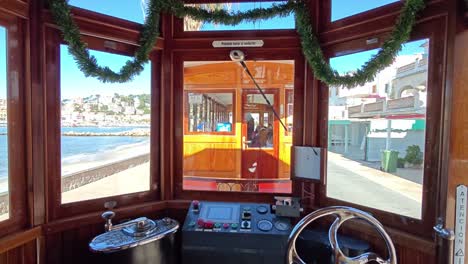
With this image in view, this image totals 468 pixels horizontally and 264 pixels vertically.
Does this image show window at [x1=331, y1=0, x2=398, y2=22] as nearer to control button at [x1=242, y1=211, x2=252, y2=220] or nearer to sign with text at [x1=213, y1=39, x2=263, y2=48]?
sign with text at [x1=213, y1=39, x2=263, y2=48]

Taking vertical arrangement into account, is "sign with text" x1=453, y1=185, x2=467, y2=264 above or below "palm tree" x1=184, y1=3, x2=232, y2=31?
below

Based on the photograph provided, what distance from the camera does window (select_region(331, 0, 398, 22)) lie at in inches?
67.4

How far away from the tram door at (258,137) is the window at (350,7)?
693mm

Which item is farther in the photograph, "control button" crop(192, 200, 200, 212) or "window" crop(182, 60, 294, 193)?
"window" crop(182, 60, 294, 193)

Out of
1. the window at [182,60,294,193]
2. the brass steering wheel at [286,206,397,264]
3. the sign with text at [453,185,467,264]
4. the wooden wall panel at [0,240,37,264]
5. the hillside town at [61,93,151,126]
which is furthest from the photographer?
the window at [182,60,294,193]

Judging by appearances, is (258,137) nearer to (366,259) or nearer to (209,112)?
(209,112)

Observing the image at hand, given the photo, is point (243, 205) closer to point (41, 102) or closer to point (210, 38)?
point (210, 38)

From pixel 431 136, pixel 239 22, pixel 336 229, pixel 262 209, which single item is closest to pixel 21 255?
pixel 262 209

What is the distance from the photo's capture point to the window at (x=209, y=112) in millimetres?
2236

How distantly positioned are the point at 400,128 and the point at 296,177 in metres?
0.74

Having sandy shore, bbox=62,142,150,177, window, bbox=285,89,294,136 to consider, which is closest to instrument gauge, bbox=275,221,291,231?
window, bbox=285,89,294,136

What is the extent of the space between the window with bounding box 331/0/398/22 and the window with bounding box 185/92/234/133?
3.11 ft

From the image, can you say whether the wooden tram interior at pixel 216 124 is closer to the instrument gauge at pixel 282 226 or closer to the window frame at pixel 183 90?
the window frame at pixel 183 90

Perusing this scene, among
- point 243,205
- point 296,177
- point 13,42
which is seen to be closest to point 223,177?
point 243,205
